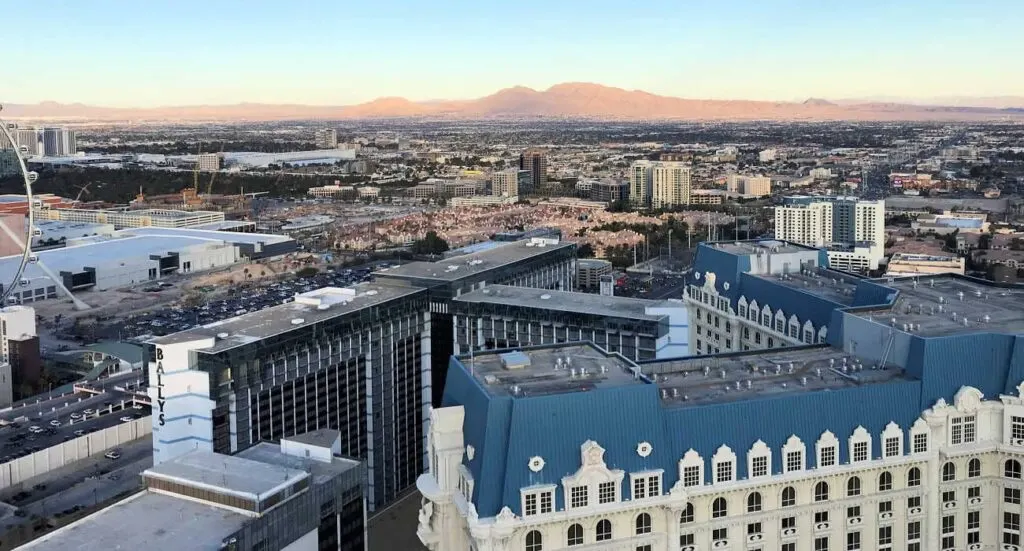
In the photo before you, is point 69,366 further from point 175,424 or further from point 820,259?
point 820,259

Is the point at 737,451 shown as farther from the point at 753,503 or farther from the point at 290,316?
the point at 290,316

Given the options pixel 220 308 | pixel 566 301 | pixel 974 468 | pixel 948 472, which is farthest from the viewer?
pixel 220 308

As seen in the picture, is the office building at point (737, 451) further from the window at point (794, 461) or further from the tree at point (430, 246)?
the tree at point (430, 246)

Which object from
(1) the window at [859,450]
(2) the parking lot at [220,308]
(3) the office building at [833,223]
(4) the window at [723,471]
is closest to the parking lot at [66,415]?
(2) the parking lot at [220,308]

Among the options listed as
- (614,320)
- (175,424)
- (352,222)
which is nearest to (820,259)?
(614,320)

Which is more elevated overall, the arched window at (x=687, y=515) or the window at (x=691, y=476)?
the window at (x=691, y=476)

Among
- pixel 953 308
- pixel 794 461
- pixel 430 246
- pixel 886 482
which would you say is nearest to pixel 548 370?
pixel 794 461
